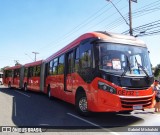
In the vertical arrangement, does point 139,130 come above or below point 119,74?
below

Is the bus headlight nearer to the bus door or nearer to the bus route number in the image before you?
the bus route number

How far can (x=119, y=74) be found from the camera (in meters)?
8.53

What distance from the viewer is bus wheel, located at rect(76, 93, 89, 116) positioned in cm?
971

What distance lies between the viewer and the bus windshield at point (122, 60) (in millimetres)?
8727

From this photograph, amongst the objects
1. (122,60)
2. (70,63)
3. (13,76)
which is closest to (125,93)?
(122,60)

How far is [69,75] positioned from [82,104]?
2.35m

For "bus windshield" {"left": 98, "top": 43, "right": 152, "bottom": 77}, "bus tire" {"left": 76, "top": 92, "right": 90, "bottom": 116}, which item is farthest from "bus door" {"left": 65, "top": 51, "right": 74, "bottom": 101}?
"bus windshield" {"left": 98, "top": 43, "right": 152, "bottom": 77}

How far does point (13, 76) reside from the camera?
31.8 meters

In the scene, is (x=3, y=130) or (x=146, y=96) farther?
(x=146, y=96)

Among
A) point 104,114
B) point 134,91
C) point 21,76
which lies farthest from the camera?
point 21,76

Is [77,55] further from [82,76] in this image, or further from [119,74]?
[119,74]

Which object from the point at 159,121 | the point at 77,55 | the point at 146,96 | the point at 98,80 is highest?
the point at 77,55

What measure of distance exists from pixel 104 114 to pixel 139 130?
10.7ft

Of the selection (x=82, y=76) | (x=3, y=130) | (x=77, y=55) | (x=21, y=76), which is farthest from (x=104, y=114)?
(x=21, y=76)
